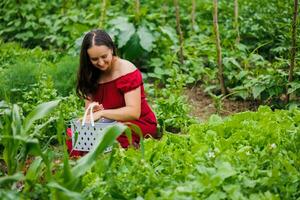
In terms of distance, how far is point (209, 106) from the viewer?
5.25 meters

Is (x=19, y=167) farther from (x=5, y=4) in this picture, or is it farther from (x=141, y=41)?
(x=5, y=4)

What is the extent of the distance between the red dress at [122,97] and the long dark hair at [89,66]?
0.21 feet

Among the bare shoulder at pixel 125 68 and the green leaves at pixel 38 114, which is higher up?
the green leaves at pixel 38 114

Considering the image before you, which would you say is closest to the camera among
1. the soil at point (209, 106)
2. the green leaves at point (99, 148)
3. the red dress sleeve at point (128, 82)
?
the green leaves at point (99, 148)

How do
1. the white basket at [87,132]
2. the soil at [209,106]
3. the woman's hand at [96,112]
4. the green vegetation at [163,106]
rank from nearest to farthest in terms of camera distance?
the green vegetation at [163,106], the white basket at [87,132], the woman's hand at [96,112], the soil at [209,106]

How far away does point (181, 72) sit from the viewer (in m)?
5.65

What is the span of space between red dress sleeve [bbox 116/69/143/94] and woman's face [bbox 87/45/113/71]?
17 cm

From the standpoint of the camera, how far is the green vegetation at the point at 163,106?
2705mm

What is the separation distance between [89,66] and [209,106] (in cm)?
148

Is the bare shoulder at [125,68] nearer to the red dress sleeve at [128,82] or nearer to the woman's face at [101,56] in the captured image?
the red dress sleeve at [128,82]

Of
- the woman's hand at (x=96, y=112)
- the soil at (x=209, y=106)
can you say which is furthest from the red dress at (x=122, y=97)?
the soil at (x=209, y=106)

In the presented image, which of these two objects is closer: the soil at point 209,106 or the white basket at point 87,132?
the white basket at point 87,132

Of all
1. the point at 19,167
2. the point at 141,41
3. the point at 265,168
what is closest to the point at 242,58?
the point at 141,41

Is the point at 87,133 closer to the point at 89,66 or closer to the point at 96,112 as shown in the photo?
the point at 96,112
